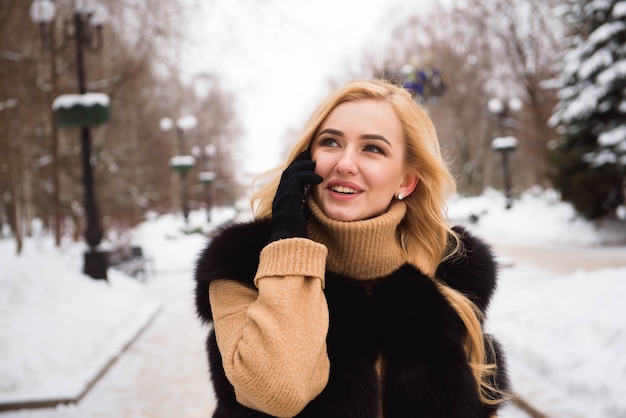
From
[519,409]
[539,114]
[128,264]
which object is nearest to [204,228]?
[128,264]

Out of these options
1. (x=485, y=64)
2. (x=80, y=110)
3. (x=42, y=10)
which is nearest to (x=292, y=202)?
(x=80, y=110)

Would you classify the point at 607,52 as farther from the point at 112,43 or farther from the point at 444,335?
the point at 112,43

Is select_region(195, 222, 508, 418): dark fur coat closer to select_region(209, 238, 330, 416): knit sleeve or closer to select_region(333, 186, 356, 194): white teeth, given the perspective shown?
select_region(209, 238, 330, 416): knit sleeve

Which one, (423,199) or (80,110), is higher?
(80,110)

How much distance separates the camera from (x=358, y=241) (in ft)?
6.25

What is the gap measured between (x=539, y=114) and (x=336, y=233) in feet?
84.3

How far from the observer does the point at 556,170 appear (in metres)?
16.6

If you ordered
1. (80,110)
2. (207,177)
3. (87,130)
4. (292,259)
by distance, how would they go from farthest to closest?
1. (207,177)
2. (87,130)
3. (80,110)
4. (292,259)

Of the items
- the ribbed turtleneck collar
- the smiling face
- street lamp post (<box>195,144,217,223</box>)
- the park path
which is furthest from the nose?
street lamp post (<box>195,144,217,223</box>)

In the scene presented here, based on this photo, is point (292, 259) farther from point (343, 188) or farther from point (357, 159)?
point (357, 159)

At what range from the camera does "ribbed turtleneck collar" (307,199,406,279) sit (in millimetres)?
1884

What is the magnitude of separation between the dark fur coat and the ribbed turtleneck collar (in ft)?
0.21

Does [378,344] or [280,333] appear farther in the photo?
[378,344]

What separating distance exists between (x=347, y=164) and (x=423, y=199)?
0.54 metres
